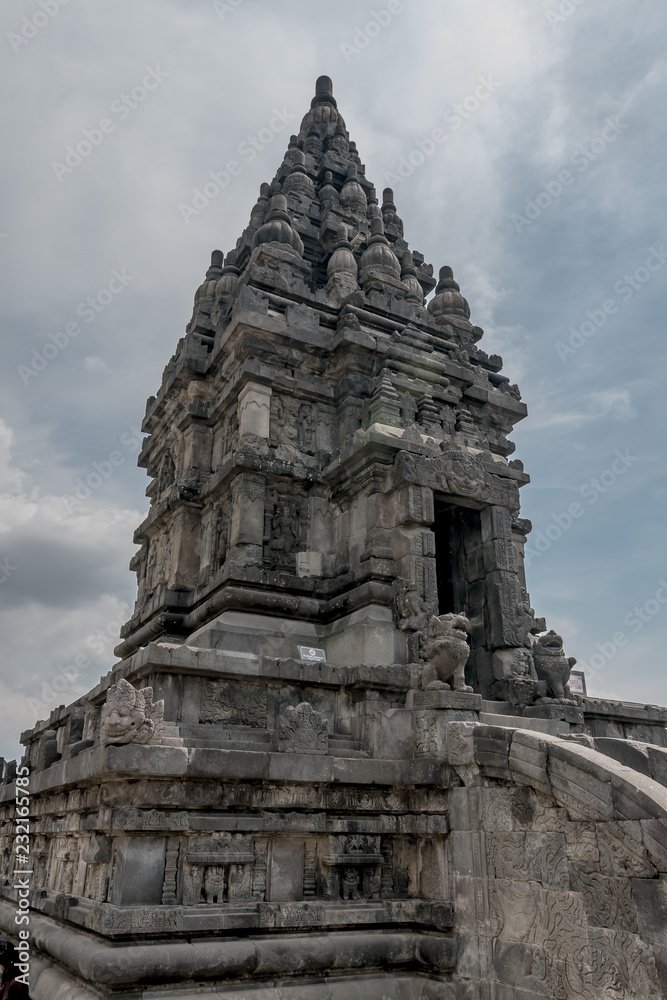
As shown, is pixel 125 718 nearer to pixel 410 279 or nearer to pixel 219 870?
pixel 219 870

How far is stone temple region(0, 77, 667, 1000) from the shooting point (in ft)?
24.3

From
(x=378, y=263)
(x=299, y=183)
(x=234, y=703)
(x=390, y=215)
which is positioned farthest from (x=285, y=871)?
(x=390, y=215)

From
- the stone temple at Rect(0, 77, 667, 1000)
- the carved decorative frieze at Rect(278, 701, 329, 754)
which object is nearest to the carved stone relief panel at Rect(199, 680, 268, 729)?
the stone temple at Rect(0, 77, 667, 1000)

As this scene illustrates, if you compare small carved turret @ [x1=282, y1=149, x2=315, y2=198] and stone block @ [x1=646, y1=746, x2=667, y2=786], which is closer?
stone block @ [x1=646, y1=746, x2=667, y2=786]

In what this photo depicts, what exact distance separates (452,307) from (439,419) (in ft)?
15.1

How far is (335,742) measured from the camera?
9.44 metres

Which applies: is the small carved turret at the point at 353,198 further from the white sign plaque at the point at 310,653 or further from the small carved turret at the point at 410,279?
the white sign plaque at the point at 310,653

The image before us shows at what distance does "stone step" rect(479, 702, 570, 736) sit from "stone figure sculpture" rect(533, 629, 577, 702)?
23.6 inches

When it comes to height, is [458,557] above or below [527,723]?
above

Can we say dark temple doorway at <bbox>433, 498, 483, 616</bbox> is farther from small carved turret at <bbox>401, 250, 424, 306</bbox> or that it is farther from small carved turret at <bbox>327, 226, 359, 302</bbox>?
small carved turret at <bbox>401, 250, 424, 306</bbox>

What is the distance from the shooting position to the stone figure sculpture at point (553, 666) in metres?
10.8

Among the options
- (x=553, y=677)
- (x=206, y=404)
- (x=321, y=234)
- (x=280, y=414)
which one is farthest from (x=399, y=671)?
(x=321, y=234)

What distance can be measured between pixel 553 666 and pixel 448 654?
2.06 m

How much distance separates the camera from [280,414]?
46.9ft
